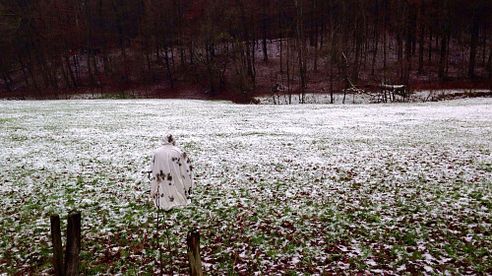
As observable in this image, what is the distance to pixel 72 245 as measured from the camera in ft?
19.8

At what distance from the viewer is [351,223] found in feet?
34.0

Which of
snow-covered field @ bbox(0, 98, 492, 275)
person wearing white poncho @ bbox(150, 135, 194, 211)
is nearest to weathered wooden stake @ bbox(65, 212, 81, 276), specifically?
person wearing white poncho @ bbox(150, 135, 194, 211)

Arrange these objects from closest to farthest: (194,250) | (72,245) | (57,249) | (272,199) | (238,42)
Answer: (194,250) → (72,245) → (57,249) → (272,199) → (238,42)

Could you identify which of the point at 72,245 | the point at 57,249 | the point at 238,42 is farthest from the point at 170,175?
the point at 238,42

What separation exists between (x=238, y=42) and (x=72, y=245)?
55.9 m

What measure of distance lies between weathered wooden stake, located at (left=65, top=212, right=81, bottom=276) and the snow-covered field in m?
2.30

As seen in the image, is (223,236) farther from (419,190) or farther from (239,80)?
(239,80)

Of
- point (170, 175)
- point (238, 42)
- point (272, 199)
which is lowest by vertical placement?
point (272, 199)

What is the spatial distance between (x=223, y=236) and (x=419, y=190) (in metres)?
7.82

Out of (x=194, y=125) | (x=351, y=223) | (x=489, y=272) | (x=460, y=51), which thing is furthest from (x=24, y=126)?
(x=460, y=51)

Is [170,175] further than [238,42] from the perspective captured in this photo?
No

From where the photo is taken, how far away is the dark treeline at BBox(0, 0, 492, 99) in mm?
59844

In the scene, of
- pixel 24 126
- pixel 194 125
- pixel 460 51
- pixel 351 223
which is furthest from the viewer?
pixel 460 51

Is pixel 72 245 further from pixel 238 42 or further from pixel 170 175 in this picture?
pixel 238 42
